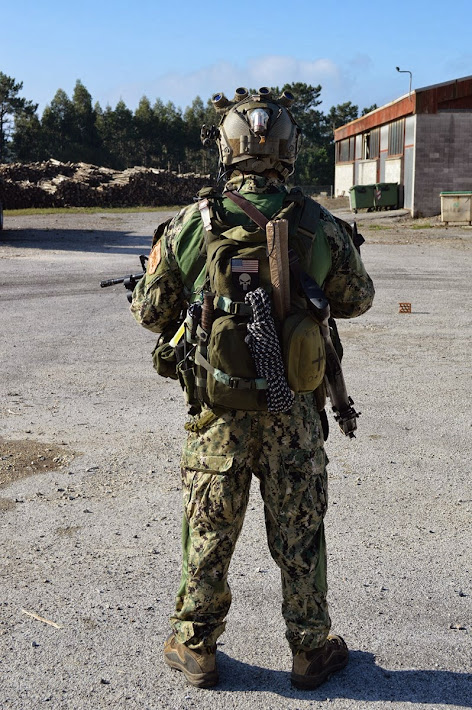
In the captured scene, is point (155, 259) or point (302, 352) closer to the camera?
point (302, 352)

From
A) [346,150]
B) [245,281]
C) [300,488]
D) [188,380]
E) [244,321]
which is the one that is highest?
[346,150]

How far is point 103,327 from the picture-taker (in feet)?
32.1

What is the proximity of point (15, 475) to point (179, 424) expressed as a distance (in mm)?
1385

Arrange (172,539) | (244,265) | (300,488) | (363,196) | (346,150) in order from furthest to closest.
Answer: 1. (346,150)
2. (363,196)
3. (172,539)
4. (300,488)
5. (244,265)

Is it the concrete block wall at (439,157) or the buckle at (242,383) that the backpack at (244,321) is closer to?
the buckle at (242,383)

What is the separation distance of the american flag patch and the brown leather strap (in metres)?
0.13

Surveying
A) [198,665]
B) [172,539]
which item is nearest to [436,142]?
[172,539]

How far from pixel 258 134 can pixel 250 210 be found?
0.99ft

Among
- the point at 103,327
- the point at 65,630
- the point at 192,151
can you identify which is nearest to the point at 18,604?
the point at 65,630

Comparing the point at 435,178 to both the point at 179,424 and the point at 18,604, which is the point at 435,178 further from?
the point at 18,604

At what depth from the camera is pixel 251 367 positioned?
2738mm

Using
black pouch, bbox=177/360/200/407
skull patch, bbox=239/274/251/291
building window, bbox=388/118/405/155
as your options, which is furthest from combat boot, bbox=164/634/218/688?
building window, bbox=388/118/405/155

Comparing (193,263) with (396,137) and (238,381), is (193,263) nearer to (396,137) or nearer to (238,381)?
(238,381)

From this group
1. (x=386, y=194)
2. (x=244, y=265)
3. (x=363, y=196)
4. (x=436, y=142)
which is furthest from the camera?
(x=363, y=196)
